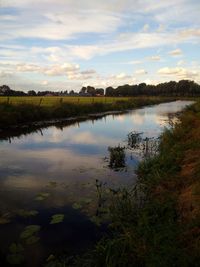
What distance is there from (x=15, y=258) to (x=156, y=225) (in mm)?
2844

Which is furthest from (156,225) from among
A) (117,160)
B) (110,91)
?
(110,91)

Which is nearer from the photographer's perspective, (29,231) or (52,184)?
(29,231)

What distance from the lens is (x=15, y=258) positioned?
21.1 feet

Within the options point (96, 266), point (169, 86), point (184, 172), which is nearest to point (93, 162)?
point (184, 172)

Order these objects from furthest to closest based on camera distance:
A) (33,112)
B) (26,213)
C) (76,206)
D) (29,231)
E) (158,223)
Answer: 1. (33,112)
2. (76,206)
3. (26,213)
4. (29,231)
5. (158,223)

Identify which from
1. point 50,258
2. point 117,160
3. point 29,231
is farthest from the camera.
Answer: point 117,160

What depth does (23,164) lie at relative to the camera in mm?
14484

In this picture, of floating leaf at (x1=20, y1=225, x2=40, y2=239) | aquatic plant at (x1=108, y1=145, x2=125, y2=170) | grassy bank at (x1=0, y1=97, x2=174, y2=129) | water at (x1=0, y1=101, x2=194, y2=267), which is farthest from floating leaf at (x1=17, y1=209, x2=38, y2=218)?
grassy bank at (x1=0, y1=97, x2=174, y2=129)

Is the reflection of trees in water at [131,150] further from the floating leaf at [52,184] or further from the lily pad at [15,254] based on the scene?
the lily pad at [15,254]

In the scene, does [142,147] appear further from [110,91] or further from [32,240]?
[110,91]

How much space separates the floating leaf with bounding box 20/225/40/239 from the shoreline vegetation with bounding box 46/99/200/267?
1318mm

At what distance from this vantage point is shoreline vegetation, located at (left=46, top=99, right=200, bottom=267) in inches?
220

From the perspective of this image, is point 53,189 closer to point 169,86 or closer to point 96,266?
point 96,266

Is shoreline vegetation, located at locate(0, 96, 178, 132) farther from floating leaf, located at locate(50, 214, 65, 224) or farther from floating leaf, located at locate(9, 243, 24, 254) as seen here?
floating leaf, located at locate(9, 243, 24, 254)
